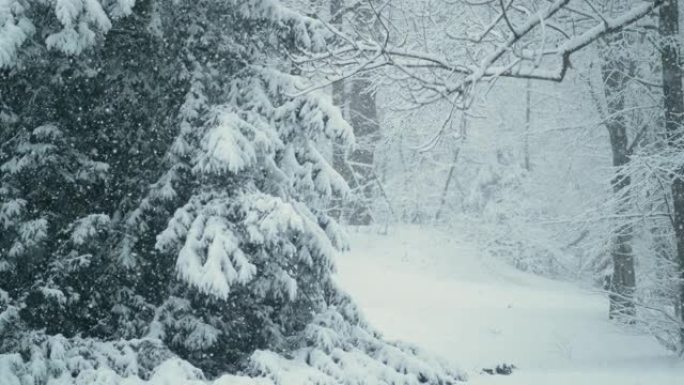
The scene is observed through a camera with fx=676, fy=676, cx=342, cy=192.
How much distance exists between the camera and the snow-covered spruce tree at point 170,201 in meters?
6.65

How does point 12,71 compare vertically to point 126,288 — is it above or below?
above

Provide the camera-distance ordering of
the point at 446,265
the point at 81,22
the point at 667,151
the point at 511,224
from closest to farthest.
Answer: the point at 81,22 < the point at 667,151 < the point at 446,265 < the point at 511,224

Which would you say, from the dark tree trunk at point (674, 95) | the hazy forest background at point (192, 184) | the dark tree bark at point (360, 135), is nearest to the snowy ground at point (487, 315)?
the dark tree bark at point (360, 135)

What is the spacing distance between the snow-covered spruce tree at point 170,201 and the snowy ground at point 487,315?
2774mm

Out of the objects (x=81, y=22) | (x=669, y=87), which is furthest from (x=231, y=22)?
(x=669, y=87)

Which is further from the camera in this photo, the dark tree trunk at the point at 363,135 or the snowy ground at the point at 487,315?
the dark tree trunk at the point at 363,135

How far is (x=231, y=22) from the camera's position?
820cm

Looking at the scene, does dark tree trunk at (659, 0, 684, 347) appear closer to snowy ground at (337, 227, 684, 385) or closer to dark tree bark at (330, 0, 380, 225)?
snowy ground at (337, 227, 684, 385)

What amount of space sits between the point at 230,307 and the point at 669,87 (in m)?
6.57

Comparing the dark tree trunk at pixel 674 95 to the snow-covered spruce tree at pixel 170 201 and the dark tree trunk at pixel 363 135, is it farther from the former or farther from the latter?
the dark tree trunk at pixel 363 135

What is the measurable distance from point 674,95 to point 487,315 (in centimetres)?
570

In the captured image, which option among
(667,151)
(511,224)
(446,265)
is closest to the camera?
(667,151)

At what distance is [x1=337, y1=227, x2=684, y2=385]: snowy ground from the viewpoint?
32.1ft

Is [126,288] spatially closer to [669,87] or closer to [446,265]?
[669,87]
